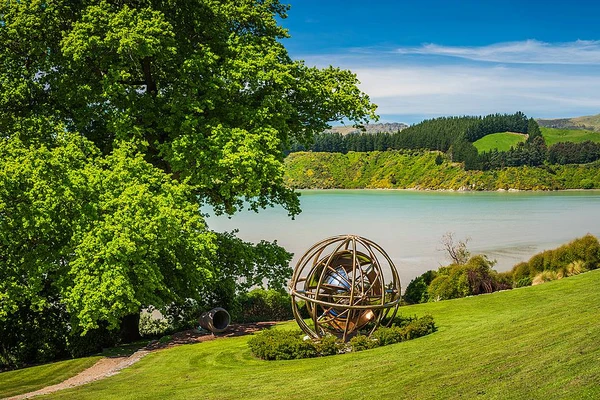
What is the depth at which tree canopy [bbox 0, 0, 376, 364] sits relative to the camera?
1852 cm

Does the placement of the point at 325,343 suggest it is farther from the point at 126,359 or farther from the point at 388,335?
the point at 126,359

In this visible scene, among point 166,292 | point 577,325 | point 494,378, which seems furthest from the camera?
point 166,292

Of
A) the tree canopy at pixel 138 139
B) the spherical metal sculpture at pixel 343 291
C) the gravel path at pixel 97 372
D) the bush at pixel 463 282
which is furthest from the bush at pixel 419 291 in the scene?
the gravel path at pixel 97 372

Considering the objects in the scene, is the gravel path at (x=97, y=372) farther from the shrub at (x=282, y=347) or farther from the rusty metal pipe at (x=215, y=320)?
the shrub at (x=282, y=347)

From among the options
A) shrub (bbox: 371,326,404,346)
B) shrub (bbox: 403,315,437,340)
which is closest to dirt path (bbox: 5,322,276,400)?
shrub (bbox: 371,326,404,346)

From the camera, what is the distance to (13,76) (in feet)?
72.0

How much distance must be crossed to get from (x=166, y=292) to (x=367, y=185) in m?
177

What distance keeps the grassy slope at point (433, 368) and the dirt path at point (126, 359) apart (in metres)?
0.60

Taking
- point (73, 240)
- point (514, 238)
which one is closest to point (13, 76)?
point (73, 240)

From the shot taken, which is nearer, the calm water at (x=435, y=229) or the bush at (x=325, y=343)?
the bush at (x=325, y=343)

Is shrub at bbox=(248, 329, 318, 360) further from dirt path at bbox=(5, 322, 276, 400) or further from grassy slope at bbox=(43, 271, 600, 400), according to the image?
dirt path at bbox=(5, 322, 276, 400)

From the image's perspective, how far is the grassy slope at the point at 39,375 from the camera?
15703mm

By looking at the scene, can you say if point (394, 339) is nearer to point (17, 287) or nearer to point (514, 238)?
point (17, 287)

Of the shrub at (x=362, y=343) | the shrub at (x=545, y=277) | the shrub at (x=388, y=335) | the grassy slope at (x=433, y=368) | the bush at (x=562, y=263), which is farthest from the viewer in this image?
the bush at (x=562, y=263)
